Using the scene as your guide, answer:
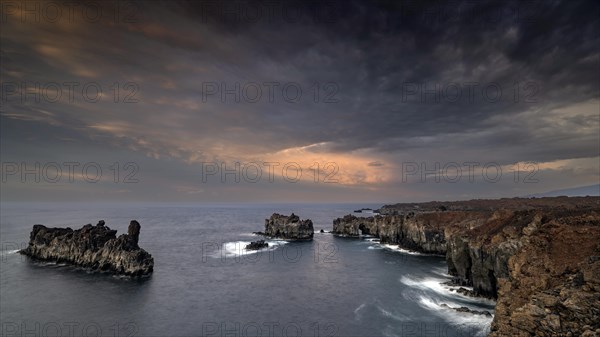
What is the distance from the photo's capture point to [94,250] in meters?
80.6

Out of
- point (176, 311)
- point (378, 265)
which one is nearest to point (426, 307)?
point (378, 265)

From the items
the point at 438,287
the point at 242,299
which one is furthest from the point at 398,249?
the point at 242,299

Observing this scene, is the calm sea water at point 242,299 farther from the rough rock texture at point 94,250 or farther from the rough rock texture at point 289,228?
the rough rock texture at point 289,228

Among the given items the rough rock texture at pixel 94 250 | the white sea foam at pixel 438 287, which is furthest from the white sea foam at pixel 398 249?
the rough rock texture at pixel 94 250

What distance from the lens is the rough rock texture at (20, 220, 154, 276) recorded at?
2945 inches

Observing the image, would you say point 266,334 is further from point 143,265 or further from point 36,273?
point 36,273

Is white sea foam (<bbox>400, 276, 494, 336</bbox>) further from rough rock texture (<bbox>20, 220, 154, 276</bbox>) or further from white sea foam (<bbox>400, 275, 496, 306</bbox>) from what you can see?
rough rock texture (<bbox>20, 220, 154, 276</bbox>)

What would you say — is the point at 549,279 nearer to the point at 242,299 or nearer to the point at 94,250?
the point at 242,299

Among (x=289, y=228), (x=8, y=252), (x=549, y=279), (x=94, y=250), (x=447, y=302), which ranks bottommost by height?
(x=447, y=302)

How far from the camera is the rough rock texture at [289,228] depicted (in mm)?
139663

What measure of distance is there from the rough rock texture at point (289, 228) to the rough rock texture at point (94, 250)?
6774 cm

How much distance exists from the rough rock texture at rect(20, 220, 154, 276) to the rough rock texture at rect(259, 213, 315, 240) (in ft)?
222

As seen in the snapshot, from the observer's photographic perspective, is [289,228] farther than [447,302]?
Yes

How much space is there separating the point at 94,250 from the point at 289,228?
7886 centimetres
